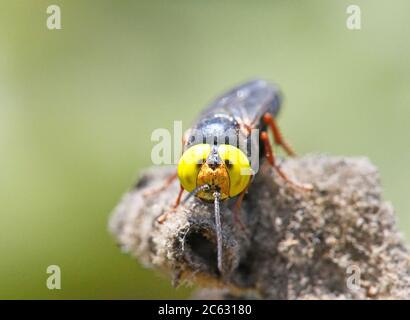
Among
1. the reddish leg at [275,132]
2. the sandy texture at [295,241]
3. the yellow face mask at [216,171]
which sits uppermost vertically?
the reddish leg at [275,132]

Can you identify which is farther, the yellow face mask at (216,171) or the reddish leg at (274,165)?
the reddish leg at (274,165)

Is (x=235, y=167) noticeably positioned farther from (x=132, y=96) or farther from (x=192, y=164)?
(x=132, y=96)

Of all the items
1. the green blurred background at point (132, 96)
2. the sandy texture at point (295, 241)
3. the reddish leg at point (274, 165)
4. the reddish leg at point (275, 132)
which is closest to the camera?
the sandy texture at point (295, 241)

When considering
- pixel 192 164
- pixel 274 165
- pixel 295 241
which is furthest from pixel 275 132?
pixel 192 164

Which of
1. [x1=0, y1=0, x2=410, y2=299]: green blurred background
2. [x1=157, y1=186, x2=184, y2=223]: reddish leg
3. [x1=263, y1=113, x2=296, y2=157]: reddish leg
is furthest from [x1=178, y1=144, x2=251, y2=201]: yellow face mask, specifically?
[x1=0, y1=0, x2=410, y2=299]: green blurred background

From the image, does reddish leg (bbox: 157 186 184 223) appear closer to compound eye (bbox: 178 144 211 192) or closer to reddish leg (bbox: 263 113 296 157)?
compound eye (bbox: 178 144 211 192)

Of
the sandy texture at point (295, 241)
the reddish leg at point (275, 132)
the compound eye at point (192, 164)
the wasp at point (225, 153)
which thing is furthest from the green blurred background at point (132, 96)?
the compound eye at point (192, 164)

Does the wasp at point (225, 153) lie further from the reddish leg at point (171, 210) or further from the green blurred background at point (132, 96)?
the green blurred background at point (132, 96)
